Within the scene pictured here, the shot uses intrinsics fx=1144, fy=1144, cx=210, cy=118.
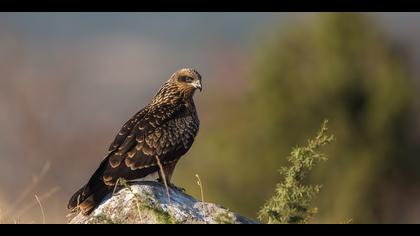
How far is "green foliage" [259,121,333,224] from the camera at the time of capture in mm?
8008

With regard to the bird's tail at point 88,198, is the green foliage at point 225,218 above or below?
below

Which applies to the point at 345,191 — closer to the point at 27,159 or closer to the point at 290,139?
the point at 290,139

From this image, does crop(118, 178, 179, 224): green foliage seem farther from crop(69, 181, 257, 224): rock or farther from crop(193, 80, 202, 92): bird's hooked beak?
crop(193, 80, 202, 92): bird's hooked beak

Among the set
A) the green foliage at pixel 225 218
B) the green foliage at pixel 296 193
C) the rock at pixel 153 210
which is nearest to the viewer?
the green foliage at pixel 225 218

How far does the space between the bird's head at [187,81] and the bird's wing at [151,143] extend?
1.57 ft

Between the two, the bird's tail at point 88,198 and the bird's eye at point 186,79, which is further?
the bird's eye at point 186,79

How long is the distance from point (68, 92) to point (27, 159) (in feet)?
25.0

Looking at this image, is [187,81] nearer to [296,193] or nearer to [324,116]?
[296,193]

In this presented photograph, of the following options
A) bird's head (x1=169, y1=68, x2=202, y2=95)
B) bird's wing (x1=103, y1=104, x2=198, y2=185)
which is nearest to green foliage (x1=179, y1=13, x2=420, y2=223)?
bird's head (x1=169, y1=68, x2=202, y2=95)

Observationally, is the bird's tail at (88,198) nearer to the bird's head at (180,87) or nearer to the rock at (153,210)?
the rock at (153,210)

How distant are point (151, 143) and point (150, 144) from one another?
0.02m

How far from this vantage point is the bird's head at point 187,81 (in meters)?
11.3

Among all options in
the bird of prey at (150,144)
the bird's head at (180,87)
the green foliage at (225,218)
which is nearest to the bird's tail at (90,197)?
the bird of prey at (150,144)

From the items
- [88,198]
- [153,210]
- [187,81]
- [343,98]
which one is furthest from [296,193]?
[343,98]
